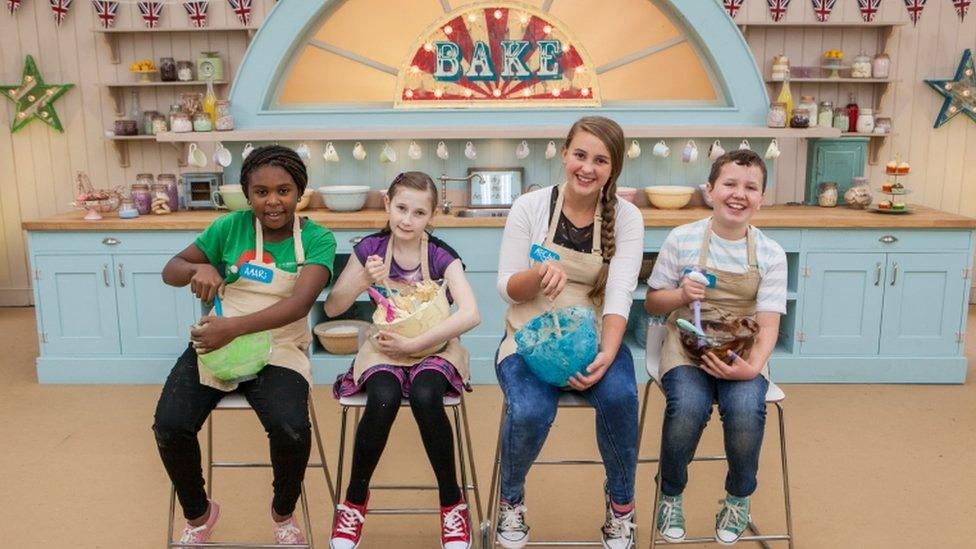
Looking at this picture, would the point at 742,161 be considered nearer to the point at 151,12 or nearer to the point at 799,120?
the point at 799,120

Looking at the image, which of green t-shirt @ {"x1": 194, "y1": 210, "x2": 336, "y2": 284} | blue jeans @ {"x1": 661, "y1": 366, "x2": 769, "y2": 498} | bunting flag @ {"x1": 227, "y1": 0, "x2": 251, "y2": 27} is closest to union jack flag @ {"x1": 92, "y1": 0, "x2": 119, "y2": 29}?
bunting flag @ {"x1": 227, "y1": 0, "x2": 251, "y2": 27}

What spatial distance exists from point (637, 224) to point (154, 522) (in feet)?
5.92

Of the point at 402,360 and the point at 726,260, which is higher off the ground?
the point at 726,260

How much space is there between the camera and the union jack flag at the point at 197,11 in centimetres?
534

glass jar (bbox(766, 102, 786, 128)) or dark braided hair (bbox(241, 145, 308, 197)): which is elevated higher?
glass jar (bbox(766, 102, 786, 128))

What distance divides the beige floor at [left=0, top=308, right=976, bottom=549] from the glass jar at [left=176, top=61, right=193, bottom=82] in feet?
7.59

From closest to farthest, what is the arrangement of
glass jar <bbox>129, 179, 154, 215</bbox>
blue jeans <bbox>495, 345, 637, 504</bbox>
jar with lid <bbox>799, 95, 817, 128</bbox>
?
blue jeans <bbox>495, 345, 637, 504</bbox>, glass jar <bbox>129, 179, 154, 215</bbox>, jar with lid <bbox>799, 95, 817, 128</bbox>

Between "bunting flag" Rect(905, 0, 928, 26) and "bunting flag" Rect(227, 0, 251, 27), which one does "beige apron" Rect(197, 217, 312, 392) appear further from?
"bunting flag" Rect(905, 0, 928, 26)

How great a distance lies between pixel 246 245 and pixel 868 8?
468 cm

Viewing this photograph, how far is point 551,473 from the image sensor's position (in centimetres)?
299

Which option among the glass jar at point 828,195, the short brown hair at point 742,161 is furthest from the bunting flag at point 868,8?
the short brown hair at point 742,161

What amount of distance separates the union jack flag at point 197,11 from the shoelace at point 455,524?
13.9ft

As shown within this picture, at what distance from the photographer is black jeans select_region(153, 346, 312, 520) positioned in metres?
2.15

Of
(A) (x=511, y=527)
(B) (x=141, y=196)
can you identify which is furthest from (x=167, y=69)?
(A) (x=511, y=527)
